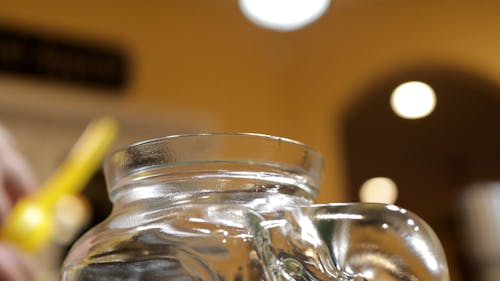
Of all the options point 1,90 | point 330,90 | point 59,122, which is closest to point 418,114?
point 330,90

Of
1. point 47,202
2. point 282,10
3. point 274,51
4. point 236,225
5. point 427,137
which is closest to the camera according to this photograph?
point 236,225

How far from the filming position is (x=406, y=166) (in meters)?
2.34

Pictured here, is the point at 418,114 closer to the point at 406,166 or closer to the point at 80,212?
the point at 406,166

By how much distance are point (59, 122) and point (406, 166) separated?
1.10m

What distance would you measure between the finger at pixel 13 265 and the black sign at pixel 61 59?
1349mm

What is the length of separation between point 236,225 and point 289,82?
2019 mm

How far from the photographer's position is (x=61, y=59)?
1.82 metres

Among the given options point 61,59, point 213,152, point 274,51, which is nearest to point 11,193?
point 213,152

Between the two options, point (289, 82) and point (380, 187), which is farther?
point (380, 187)

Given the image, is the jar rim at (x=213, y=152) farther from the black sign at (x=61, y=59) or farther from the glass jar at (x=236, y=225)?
the black sign at (x=61, y=59)

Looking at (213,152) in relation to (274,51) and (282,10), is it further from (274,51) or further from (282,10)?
(274,51)

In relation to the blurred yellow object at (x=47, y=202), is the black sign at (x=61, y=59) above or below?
above

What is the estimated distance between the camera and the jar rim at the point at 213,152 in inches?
9.2

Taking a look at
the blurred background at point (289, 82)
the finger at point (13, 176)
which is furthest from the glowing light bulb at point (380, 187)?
the finger at point (13, 176)
